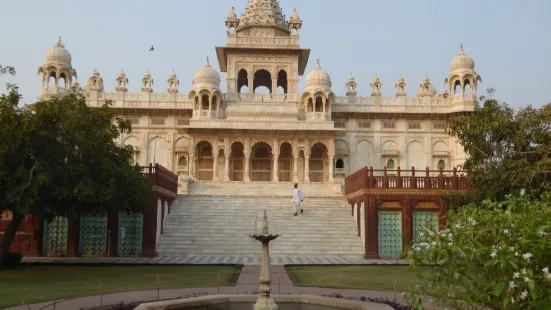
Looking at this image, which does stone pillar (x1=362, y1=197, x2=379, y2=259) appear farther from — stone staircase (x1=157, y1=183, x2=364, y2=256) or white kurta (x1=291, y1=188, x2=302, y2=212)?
white kurta (x1=291, y1=188, x2=302, y2=212)

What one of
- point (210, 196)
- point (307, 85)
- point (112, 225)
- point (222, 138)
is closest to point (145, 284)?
point (112, 225)

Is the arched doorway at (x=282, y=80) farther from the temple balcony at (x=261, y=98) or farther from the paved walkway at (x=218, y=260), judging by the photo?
the paved walkway at (x=218, y=260)

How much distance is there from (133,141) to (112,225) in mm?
19634

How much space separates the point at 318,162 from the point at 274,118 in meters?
4.50

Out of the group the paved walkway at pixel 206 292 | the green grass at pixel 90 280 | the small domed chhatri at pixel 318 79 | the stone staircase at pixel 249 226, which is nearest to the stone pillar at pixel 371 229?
the stone staircase at pixel 249 226

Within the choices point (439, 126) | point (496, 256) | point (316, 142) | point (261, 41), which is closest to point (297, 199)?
point (316, 142)

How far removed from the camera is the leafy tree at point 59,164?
1470 cm

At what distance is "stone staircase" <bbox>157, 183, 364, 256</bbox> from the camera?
70.4 ft

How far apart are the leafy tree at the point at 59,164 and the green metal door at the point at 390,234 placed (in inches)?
352

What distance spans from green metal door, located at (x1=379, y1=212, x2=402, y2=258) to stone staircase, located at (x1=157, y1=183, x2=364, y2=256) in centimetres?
92

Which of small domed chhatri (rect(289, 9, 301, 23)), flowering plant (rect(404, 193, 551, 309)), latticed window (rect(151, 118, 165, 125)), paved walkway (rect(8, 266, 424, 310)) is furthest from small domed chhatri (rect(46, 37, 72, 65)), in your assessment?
flowering plant (rect(404, 193, 551, 309))

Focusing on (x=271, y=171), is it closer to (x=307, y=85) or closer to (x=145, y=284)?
(x=307, y=85)

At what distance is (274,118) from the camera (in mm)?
37094

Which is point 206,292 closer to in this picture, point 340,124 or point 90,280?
point 90,280
